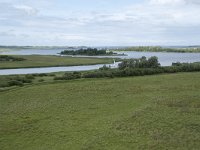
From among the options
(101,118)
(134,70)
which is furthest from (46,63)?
(101,118)

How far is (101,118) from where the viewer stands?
85.9 feet

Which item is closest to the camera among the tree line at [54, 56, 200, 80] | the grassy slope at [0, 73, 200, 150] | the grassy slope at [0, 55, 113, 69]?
the grassy slope at [0, 73, 200, 150]

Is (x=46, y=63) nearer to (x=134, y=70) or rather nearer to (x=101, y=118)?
(x=134, y=70)

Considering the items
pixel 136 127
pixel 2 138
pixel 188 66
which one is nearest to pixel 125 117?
pixel 136 127

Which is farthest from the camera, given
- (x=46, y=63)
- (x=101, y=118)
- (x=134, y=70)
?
(x=46, y=63)

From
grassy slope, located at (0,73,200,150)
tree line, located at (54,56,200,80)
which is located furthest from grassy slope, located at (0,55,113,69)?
grassy slope, located at (0,73,200,150)

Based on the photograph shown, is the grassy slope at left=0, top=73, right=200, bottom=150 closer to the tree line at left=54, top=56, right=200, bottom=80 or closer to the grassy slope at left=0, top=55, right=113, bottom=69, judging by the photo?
the tree line at left=54, top=56, right=200, bottom=80

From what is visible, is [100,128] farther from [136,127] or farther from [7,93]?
[7,93]

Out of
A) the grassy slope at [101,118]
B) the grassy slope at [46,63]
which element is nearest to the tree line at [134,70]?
the grassy slope at [101,118]

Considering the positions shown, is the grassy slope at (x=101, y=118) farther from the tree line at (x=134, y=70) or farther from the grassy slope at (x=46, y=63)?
the grassy slope at (x=46, y=63)

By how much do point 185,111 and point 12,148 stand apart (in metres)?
14.1

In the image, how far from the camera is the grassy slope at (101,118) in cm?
2009

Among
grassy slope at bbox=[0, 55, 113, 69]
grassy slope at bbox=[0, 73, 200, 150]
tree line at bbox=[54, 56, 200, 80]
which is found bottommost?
grassy slope at bbox=[0, 73, 200, 150]

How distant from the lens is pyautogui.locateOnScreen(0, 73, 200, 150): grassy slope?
2009 cm
